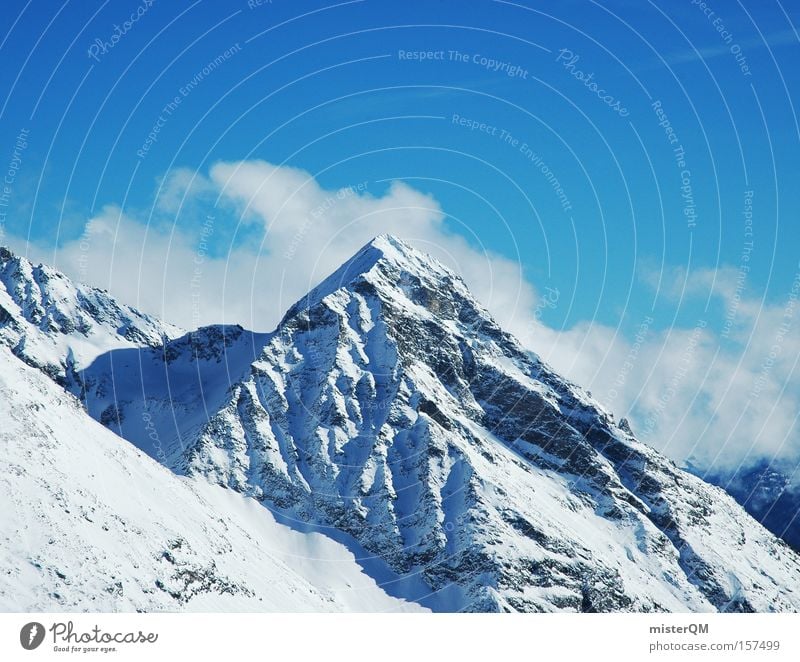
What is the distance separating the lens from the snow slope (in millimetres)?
66500

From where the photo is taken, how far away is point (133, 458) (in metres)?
108
